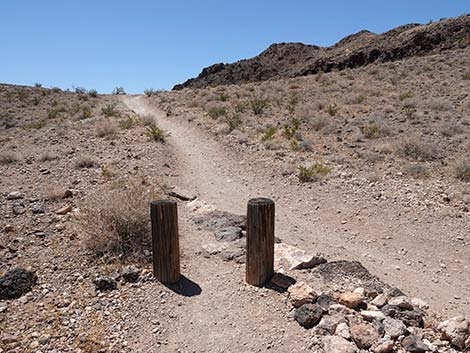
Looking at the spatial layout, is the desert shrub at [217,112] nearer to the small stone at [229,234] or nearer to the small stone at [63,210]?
the small stone at [63,210]

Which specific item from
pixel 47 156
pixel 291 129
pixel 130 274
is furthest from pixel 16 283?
pixel 291 129

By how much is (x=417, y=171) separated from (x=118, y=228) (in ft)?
20.9

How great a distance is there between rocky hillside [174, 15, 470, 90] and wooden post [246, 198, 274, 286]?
30.0 meters

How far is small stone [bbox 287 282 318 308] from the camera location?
3.84 m

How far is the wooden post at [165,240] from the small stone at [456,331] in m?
2.80

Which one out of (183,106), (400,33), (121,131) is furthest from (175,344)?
(400,33)

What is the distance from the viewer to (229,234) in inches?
224

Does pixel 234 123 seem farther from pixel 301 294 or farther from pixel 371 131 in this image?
pixel 301 294

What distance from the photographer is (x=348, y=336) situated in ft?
10.9

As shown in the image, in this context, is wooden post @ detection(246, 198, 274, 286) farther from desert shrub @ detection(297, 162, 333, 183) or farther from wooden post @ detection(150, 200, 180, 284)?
desert shrub @ detection(297, 162, 333, 183)

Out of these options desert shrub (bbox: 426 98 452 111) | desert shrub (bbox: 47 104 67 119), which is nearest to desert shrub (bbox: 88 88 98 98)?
desert shrub (bbox: 47 104 67 119)

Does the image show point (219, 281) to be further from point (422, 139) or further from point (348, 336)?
point (422, 139)

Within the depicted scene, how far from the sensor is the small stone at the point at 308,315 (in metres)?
3.57

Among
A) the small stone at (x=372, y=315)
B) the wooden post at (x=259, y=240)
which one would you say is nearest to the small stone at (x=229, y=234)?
the wooden post at (x=259, y=240)
